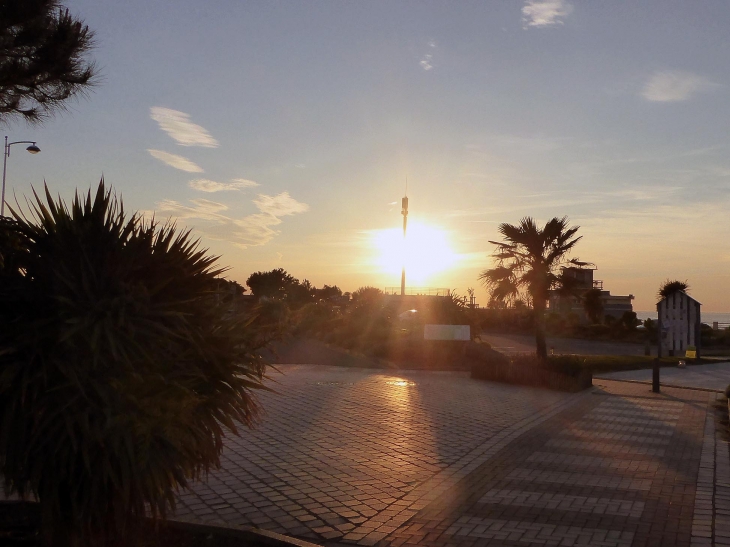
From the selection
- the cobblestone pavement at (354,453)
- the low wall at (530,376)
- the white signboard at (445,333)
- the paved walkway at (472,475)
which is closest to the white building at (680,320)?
the white signboard at (445,333)

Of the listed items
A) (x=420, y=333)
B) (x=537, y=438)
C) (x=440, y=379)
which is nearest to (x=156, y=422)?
(x=537, y=438)

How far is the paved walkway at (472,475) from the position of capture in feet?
21.2

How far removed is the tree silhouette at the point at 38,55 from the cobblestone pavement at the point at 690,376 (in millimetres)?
17843

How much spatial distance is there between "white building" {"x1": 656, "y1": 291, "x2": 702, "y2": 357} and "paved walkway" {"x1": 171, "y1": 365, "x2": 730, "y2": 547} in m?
17.5

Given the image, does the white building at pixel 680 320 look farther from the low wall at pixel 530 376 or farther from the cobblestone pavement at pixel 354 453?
the cobblestone pavement at pixel 354 453

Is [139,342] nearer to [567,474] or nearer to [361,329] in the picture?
[567,474]

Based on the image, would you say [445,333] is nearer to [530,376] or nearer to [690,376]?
[530,376]

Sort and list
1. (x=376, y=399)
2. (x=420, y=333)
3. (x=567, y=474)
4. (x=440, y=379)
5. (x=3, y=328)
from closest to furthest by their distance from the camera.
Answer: (x=3, y=328) < (x=567, y=474) < (x=376, y=399) < (x=440, y=379) < (x=420, y=333)

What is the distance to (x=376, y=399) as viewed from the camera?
14.9 m

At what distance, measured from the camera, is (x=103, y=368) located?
15.1 ft

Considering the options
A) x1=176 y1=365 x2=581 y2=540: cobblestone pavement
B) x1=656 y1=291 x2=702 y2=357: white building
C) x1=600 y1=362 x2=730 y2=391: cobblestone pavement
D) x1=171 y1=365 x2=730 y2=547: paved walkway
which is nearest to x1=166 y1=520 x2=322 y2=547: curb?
x1=176 y1=365 x2=581 y2=540: cobblestone pavement

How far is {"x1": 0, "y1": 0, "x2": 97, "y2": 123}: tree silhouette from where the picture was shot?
7176mm

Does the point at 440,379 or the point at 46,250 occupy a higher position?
the point at 46,250

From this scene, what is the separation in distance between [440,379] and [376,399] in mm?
4922
